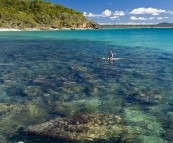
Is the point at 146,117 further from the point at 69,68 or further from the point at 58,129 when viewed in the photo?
the point at 69,68

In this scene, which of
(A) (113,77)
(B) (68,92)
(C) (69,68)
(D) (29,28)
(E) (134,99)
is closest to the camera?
(E) (134,99)

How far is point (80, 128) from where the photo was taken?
13.0m

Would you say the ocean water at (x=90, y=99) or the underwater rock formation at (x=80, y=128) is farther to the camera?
the ocean water at (x=90, y=99)

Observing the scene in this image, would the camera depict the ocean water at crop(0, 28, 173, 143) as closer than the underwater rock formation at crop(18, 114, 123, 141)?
No

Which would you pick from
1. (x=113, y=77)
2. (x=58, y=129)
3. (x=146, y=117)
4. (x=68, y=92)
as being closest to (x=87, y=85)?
(x=68, y=92)

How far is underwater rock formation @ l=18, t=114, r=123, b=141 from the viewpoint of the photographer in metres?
12.4

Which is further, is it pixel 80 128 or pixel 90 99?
pixel 90 99

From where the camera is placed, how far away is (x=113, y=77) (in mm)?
26031

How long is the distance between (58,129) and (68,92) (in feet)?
25.0

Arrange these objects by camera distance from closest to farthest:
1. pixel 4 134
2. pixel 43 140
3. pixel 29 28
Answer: pixel 43 140, pixel 4 134, pixel 29 28

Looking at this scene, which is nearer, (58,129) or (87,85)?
(58,129)

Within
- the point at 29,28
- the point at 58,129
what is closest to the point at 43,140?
the point at 58,129

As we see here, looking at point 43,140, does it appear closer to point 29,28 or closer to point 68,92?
point 68,92

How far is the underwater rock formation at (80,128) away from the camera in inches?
486
